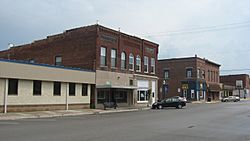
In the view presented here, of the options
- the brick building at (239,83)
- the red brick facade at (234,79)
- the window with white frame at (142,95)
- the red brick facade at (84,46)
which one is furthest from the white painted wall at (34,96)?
the red brick facade at (234,79)

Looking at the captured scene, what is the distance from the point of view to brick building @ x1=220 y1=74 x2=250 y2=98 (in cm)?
10638

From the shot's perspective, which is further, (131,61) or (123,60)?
(131,61)

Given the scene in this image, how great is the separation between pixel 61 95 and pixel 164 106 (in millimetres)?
15017

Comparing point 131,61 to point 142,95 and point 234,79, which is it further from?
point 234,79

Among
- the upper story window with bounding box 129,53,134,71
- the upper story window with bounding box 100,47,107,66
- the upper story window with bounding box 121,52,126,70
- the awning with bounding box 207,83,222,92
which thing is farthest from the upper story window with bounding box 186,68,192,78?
the upper story window with bounding box 100,47,107,66

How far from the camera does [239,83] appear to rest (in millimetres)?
110188

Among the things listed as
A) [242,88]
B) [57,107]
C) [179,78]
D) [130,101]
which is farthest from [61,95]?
[242,88]

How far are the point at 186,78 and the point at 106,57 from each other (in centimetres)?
3487

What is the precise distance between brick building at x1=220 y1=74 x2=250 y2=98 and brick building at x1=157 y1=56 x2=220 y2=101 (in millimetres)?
33491

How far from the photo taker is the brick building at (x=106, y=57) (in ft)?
123

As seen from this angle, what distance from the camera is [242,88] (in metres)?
108

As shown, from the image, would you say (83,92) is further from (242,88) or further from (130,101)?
(242,88)

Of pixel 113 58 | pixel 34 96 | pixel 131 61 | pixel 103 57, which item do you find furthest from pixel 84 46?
pixel 34 96

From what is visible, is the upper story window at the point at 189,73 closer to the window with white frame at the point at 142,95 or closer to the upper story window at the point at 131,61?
the window with white frame at the point at 142,95
